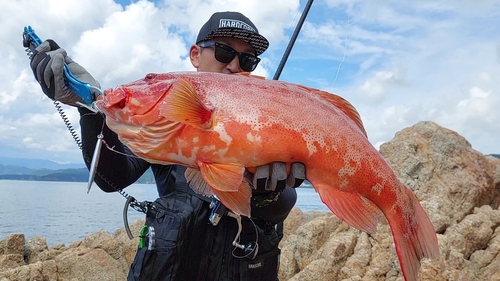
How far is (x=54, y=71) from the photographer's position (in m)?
3.08

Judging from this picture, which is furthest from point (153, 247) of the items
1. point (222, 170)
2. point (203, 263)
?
point (222, 170)

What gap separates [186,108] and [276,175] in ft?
2.29

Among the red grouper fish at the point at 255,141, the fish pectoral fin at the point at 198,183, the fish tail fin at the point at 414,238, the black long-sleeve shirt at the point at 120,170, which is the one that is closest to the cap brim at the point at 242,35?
the red grouper fish at the point at 255,141

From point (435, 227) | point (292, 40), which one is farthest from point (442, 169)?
point (292, 40)

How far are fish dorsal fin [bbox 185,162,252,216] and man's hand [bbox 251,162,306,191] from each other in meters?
0.12

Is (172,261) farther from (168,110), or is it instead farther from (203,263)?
(168,110)

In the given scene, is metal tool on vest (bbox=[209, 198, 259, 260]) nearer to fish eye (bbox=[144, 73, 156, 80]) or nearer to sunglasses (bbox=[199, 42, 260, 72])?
fish eye (bbox=[144, 73, 156, 80])

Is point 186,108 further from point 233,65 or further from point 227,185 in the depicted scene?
point 233,65

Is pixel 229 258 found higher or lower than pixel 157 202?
lower

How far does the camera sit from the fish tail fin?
8.85ft

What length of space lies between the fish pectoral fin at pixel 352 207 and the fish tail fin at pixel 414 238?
155 millimetres

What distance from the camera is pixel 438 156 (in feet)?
30.2

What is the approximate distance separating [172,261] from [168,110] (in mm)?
1412

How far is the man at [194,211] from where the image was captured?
10.9 feet
